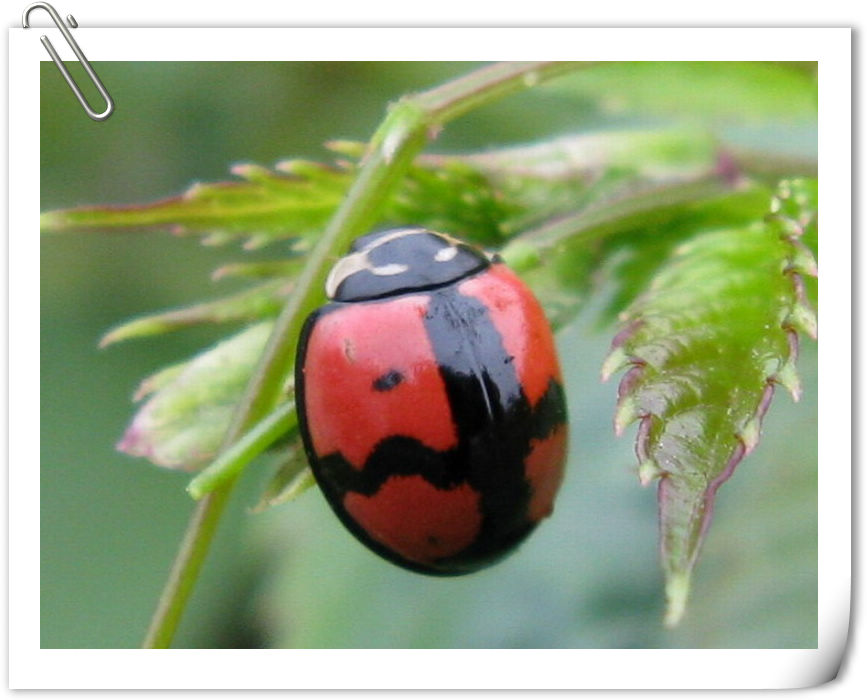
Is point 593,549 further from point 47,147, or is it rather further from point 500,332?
point 47,147

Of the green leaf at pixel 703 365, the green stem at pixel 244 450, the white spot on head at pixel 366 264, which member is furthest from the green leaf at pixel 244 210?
the green leaf at pixel 703 365

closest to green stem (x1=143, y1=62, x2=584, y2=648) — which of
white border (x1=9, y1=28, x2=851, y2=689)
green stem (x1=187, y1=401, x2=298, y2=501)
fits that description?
green stem (x1=187, y1=401, x2=298, y2=501)

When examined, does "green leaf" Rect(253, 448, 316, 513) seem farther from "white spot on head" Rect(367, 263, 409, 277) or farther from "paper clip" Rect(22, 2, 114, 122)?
"paper clip" Rect(22, 2, 114, 122)
